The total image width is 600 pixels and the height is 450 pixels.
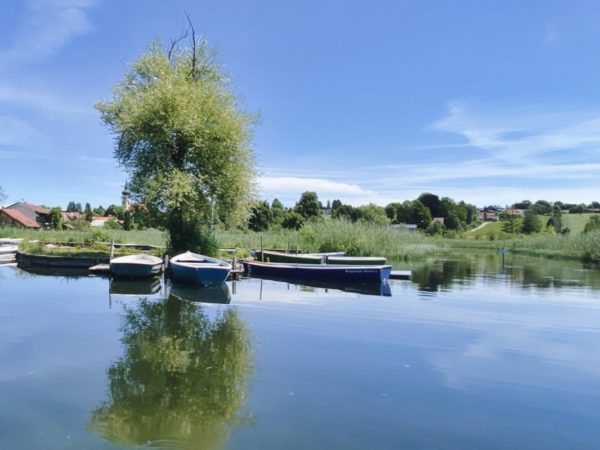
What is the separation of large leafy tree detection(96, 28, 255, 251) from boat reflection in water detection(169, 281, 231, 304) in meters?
5.22

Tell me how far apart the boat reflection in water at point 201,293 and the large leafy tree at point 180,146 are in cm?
522

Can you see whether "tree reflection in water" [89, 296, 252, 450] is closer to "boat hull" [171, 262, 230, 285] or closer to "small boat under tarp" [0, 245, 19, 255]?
"boat hull" [171, 262, 230, 285]

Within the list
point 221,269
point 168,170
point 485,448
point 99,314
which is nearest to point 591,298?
point 221,269

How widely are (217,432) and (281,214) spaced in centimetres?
7911

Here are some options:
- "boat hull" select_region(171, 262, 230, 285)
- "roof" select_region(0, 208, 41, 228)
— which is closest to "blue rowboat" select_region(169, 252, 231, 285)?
"boat hull" select_region(171, 262, 230, 285)

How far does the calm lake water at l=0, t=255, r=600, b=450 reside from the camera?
20.2 feet

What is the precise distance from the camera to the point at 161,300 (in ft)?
54.9

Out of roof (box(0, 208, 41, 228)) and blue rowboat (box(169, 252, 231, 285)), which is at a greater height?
roof (box(0, 208, 41, 228))

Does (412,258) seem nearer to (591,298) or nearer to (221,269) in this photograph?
(591,298)

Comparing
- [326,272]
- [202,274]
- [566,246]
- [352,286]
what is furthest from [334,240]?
[566,246]

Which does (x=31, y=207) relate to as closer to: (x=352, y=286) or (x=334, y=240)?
(x=334, y=240)

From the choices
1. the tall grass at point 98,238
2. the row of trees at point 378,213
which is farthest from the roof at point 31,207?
the tall grass at point 98,238

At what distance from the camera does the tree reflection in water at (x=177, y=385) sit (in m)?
6.05

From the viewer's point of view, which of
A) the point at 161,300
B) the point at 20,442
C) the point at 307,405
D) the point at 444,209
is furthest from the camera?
the point at 444,209
